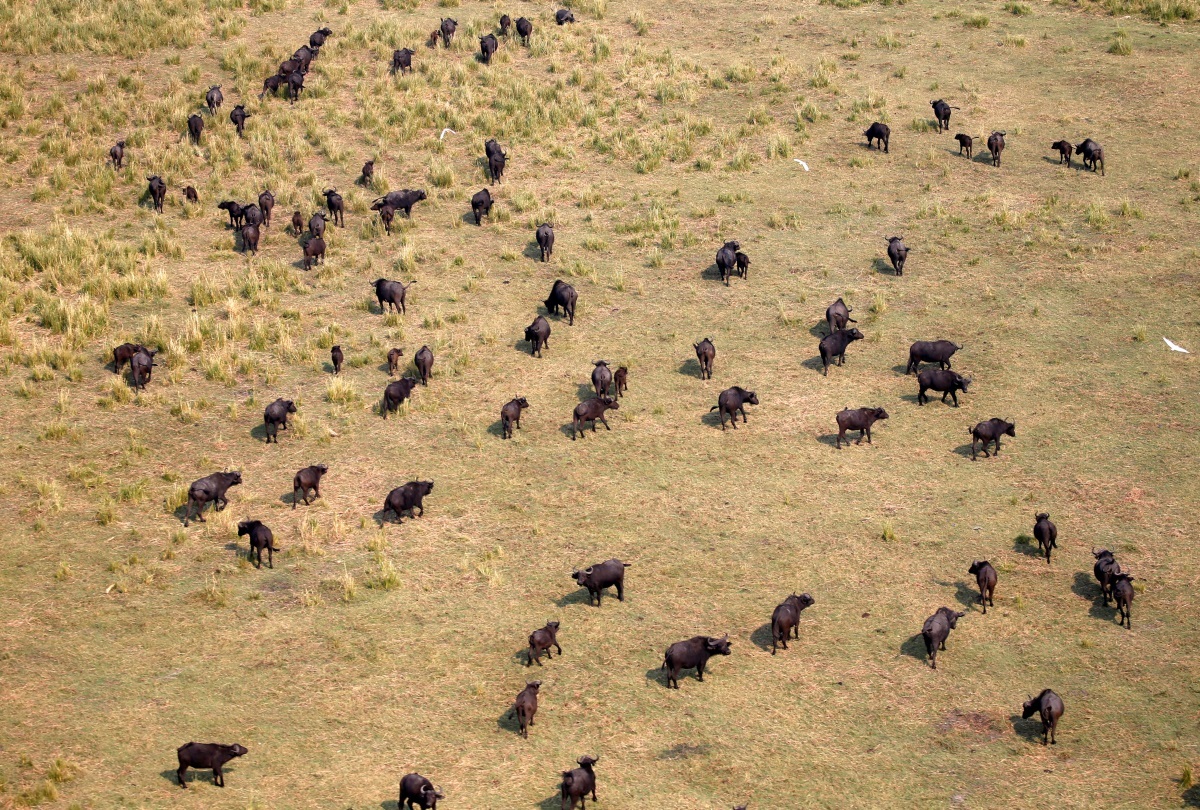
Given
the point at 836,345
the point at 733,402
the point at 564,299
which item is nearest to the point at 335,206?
the point at 564,299

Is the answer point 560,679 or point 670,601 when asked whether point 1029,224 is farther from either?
point 560,679

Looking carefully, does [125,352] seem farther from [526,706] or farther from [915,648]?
[915,648]

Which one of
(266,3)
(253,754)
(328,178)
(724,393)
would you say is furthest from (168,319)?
(266,3)

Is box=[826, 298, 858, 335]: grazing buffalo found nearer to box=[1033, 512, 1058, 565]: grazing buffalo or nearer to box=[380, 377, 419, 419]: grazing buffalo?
box=[1033, 512, 1058, 565]: grazing buffalo

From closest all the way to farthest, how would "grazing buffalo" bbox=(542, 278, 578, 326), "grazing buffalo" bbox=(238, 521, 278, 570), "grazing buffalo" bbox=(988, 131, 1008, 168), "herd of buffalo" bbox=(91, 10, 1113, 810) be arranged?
"herd of buffalo" bbox=(91, 10, 1113, 810) → "grazing buffalo" bbox=(238, 521, 278, 570) → "grazing buffalo" bbox=(542, 278, 578, 326) → "grazing buffalo" bbox=(988, 131, 1008, 168)

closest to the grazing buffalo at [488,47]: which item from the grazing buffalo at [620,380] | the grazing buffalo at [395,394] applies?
the grazing buffalo at [620,380]

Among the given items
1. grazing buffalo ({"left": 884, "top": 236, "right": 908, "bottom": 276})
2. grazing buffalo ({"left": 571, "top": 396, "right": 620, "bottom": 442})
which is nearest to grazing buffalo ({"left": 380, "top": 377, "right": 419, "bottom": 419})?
grazing buffalo ({"left": 571, "top": 396, "right": 620, "bottom": 442})
